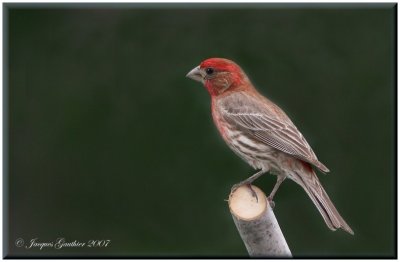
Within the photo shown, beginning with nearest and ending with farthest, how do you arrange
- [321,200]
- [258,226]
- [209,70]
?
1. [258,226]
2. [321,200]
3. [209,70]

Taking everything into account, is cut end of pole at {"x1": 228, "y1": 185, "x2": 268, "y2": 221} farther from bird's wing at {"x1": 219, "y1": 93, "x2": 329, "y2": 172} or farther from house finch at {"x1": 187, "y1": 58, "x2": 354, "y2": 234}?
bird's wing at {"x1": 219, "y1": 93, "x2": 329, "y2": 172}

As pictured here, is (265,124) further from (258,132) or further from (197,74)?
(197,74)

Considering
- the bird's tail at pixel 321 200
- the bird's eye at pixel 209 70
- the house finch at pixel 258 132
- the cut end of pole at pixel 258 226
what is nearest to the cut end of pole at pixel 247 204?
the cut end of pole at pixel 258 226

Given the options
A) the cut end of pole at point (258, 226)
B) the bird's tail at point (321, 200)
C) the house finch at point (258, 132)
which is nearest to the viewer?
the cut end of pole at point (258, 226)

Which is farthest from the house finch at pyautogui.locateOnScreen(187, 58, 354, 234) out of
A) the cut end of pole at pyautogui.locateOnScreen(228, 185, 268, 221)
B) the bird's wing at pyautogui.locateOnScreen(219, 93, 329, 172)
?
the cut end of pole at pyautogui.locateOnScreen(228, 185, 268, 221)

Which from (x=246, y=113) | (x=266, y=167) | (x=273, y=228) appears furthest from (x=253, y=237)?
(x=246, y=113)

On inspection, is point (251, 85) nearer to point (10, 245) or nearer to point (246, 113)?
point (246, 113)

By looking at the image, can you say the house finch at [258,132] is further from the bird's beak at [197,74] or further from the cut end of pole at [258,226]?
the cut end of pole at [258,226]

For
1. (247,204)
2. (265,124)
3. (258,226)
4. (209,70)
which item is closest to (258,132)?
(265,124)
